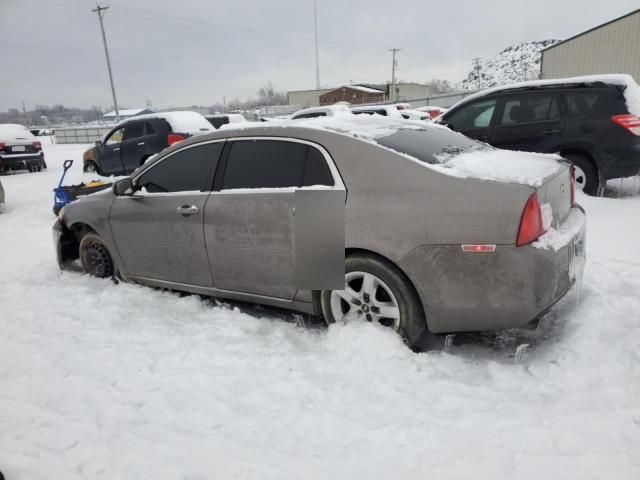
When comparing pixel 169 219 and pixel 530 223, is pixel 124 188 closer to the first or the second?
pixel 169 219

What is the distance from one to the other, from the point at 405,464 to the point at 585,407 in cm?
104

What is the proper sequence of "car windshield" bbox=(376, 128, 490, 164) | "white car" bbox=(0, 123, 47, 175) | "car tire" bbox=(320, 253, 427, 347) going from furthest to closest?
"white car" bbox=(0, 123, 47, 175) < "car windshield" bbox=(376, 128, 490, 164) < "car tire" bbox=(320, 253, 427, 347)

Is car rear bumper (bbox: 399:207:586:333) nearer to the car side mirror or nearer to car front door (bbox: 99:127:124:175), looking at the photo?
the car side mirror

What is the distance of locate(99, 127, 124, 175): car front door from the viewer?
11578 millimetres

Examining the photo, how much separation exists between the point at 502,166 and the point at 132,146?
33.7ft

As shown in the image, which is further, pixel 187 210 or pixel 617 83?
pixel 617 83

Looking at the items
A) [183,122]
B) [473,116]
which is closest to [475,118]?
[473,116]

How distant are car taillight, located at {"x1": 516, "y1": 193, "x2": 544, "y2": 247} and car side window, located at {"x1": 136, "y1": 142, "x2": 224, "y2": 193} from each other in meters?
2.35

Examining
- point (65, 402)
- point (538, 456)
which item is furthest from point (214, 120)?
point (538, 456)

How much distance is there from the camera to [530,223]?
2600mm

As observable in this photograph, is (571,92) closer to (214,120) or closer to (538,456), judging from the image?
(538,456)

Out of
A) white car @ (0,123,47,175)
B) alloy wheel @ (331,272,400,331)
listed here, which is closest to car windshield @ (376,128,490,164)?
alloy wheel @ (331,272,400,331)

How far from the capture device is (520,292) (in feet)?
8.59

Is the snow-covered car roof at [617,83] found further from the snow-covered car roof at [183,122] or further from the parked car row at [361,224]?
the snow-covered car roof at [183,122]
